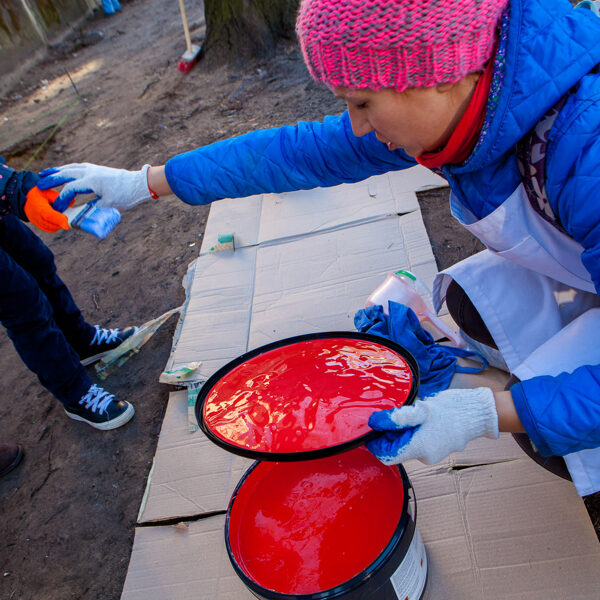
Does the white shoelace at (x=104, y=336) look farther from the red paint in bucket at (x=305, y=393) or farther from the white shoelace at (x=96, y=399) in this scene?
the red paint in bucket at (x=305, y=393)

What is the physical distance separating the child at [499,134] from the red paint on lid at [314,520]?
7.3 inches

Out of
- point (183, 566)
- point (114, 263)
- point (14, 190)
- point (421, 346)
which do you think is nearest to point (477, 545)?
point (421, 346)

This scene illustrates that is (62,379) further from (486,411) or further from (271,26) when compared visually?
(271,26)

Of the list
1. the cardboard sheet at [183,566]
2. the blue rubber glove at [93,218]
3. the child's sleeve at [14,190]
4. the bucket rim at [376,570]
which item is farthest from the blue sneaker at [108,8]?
the bucket rim at [376,570]

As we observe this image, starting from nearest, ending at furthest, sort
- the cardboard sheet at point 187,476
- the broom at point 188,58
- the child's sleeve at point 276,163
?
the child's sleeve at point 276,163 < the cardboard sheet at point 187,476 < the broom at point 188,58

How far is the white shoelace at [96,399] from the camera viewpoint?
6.34ft

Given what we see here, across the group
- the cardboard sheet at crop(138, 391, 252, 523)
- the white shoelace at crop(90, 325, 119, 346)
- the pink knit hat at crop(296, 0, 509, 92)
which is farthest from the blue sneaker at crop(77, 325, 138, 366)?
the pink knit hat at crop(296, 0, 509, 92)

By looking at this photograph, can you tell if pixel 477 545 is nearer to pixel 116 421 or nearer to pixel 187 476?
pixel 187 476

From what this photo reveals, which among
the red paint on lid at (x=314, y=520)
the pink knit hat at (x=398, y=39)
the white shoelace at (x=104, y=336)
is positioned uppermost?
the pink knit hat at (x=398, y=39)

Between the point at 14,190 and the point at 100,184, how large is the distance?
0.75 ft

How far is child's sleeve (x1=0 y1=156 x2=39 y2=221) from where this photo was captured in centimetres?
147

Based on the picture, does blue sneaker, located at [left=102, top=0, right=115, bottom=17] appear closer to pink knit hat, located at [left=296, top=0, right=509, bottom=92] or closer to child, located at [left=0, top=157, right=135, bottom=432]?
child, located at [left=0, top=157, right=135, bottom=432]

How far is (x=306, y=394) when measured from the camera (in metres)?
1.10

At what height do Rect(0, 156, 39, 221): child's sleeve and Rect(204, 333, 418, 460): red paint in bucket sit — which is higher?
Rect(0, 156, 39, 221): child's sleeve
